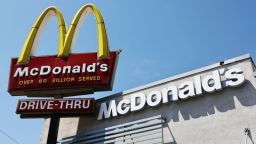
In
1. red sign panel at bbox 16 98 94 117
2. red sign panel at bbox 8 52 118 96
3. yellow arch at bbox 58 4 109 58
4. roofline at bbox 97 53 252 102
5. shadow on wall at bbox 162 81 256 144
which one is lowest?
shadow on wall at bbox 162 81 256 144

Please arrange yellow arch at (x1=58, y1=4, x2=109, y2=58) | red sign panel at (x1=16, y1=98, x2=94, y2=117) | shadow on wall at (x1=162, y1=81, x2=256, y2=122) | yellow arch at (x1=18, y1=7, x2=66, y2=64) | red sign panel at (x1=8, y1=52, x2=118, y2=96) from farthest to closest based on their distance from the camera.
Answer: yellow arch at (x1=18, y1=7, x2=66, y2=64) → yellow arch at (x1=58, y1=4, x2=109, y2=58) → red sign panel at (x1=8, y1=52, x2=118, y2=96) → red sign panel at (x1=16, y1=98, x2=94, y2=117) → shadow on wall at (x1=162, y1=81, x2=256, y2=122)

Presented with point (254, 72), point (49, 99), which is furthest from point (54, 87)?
point (254, 72)

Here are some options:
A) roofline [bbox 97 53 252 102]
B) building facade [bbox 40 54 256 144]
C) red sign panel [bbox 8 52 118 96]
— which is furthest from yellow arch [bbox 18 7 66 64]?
building facade [bbox 40 54 256 144]

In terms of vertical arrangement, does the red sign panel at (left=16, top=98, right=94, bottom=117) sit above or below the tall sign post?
below

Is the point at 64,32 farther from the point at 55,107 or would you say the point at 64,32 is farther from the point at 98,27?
the point at 55,107

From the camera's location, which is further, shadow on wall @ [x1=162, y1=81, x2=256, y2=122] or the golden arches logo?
the golden arches logo

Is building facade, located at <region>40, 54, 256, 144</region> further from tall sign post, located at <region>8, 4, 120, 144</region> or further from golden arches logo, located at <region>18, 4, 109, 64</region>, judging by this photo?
golden arches logo, located at <region>18, 4, 109, 64</region>

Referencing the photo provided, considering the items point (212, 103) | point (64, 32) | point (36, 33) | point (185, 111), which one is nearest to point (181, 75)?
point (185, 111)

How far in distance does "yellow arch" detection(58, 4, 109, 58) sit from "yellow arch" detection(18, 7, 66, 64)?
38 cm

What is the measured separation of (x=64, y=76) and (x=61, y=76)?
170 millimetres

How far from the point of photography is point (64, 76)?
2100 centimetres

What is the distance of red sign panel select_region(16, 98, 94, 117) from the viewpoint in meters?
20.0

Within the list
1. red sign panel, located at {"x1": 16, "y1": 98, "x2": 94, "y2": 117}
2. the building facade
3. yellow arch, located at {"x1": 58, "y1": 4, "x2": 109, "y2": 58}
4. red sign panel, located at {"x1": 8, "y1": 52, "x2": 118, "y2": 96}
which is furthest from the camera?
yellow arch, located at {"x1": 58, "y1": 4, "x2": 109, "y2": 58}

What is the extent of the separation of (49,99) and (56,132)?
1.92m
